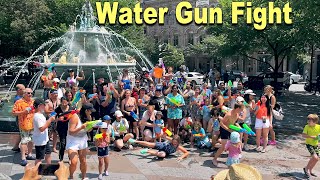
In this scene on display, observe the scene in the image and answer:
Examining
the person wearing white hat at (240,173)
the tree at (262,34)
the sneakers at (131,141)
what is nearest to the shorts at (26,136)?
the sneakers at (131,141)

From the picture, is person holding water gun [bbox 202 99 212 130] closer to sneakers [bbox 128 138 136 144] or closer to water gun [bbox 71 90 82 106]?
sneakers [bbox 128 138 136 144]

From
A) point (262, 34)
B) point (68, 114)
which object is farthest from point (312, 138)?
point (262, 34)

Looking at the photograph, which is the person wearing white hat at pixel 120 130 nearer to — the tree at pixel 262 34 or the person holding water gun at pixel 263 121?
the person holding water gun at pixel 263 121

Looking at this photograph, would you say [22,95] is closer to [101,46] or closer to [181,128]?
[181,128]

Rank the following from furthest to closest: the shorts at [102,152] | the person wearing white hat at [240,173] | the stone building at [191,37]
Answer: the stone building at [191,37] < the shorts at [102,152] < the person wearing white hat at [240,173]

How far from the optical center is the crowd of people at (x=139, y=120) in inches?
289

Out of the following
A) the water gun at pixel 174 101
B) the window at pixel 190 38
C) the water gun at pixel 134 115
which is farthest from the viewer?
the window at pixel 190 38

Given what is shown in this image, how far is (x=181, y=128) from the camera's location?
10.5 m

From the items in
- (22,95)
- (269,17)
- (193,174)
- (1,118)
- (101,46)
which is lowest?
(193,174)

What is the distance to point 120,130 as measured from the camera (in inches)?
380

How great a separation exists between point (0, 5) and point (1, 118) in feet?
87.3

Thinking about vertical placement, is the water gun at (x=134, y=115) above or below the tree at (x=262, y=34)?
below

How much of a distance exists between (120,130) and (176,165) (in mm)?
1886

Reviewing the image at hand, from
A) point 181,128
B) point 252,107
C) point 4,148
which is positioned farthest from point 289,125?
point 4,148
